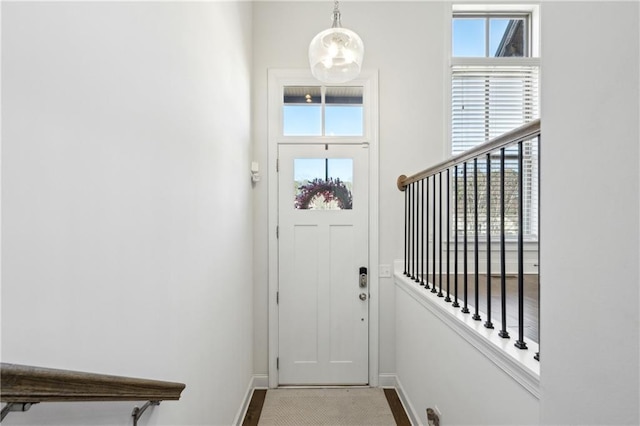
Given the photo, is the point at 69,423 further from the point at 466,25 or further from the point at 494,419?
the point at 466,25

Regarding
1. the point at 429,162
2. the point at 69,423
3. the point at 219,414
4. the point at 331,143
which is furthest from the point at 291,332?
the point at 69,423

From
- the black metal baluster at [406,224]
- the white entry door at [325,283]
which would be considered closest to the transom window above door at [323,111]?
the white entry door at [325,283]

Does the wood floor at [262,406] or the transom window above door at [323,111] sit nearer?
the wood floor at [262,406]

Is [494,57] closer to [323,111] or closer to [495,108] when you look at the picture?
[495,108]

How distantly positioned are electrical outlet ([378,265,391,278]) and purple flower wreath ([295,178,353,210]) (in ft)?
1.96

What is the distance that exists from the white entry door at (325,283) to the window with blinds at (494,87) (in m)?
1.02

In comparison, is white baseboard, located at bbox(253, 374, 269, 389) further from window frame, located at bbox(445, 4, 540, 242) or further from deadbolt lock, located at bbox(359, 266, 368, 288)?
window frame, located at bbox(445, 4, 540, 242)

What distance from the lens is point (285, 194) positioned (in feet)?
8.96

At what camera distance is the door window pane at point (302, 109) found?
9.08ft

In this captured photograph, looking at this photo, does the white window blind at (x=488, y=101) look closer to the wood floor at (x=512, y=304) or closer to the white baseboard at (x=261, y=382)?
the wood floor at (x=512, y=304)

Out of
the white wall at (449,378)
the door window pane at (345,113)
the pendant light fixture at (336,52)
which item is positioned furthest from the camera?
the door window pane at (345,113)

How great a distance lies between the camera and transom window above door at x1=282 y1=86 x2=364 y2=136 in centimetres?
276

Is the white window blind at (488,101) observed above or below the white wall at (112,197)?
above

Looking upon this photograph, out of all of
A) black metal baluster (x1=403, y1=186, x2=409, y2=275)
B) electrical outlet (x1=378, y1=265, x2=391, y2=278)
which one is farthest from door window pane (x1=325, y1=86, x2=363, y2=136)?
electrical outlet (x1=378, y1=265, x2=391, y2=278)
